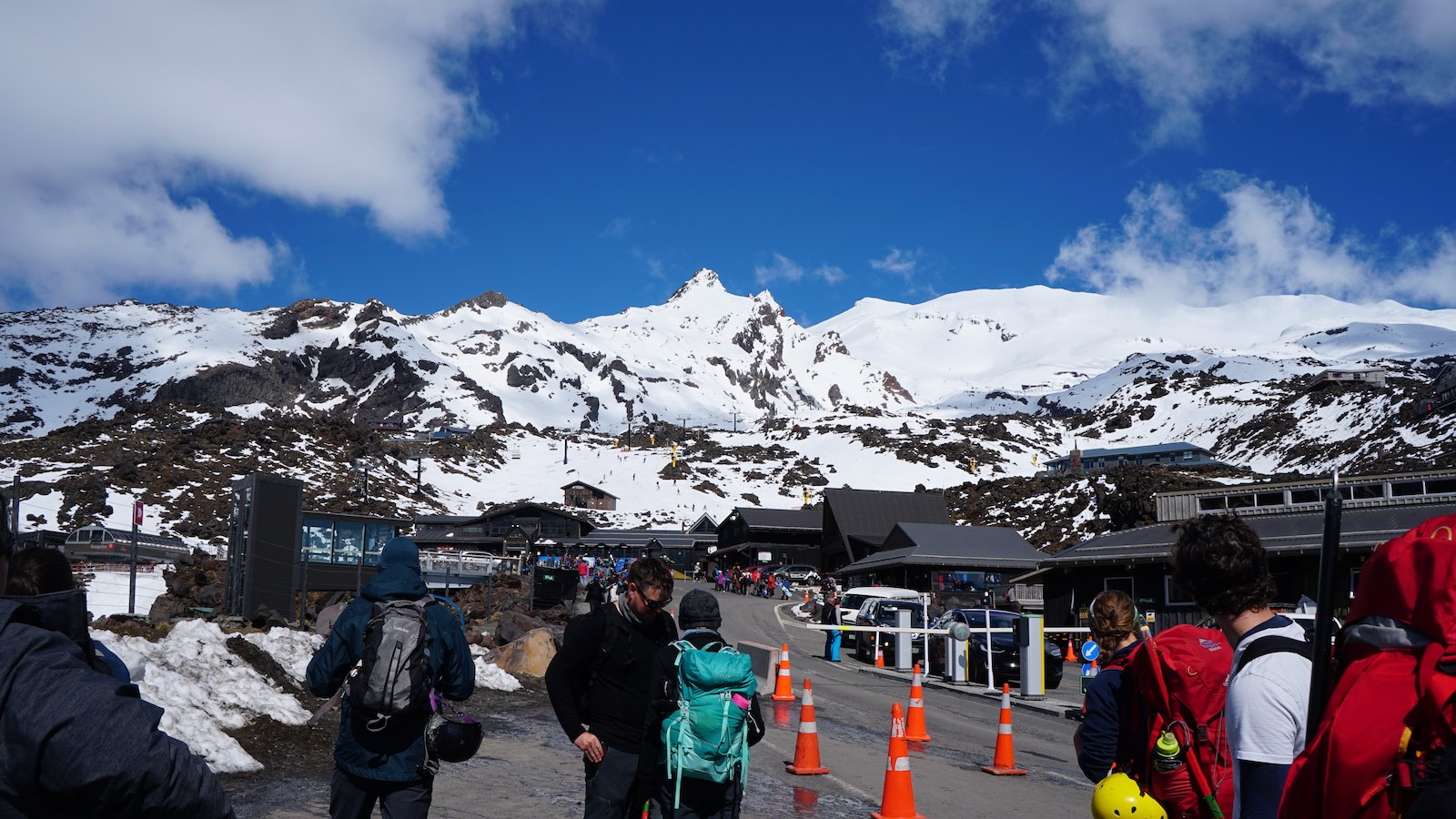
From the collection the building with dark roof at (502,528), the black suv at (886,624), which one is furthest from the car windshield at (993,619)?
the building with dark roof at (502,528)

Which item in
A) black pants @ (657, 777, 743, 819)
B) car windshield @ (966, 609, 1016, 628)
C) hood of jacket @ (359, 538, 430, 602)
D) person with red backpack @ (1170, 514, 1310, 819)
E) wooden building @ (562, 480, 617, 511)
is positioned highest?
wooden building @ (562, 480, 617, 511)

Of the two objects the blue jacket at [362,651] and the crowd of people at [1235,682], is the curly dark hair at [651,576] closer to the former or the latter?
the blue jacket at [362,651]

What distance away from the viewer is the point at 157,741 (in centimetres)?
221

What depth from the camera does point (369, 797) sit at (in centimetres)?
492

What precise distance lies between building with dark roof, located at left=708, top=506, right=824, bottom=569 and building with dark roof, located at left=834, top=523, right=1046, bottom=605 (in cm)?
2351

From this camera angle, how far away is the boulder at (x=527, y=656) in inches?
666

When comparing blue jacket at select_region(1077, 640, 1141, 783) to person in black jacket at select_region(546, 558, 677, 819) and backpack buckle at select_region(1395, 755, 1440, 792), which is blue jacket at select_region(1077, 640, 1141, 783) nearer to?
person in black jacket at select_region(546, 558, 677, 819)

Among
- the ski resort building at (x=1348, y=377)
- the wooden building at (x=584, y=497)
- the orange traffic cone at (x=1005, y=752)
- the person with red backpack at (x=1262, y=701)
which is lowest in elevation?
the orange traffic cone at (x=1005, y=752)

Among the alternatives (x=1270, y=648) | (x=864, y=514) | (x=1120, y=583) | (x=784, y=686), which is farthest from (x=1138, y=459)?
(x=1270, y=648)

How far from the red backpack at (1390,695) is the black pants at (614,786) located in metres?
3.59

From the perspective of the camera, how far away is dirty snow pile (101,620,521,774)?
8.88 meters

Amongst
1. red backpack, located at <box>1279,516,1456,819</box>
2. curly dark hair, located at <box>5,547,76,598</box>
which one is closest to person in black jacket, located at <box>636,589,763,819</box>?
curly dark hair, located at <box>5,547,76,598</box>

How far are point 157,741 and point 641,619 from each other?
347 cm

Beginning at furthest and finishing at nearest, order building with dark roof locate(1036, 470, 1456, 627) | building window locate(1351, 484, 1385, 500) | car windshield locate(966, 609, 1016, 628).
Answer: building window locate(1351, 484, 1385, 500)
building with dark roof locate(1036, 470, 1456, 627)
car windshield locate(966, 609, 1016, 628)
